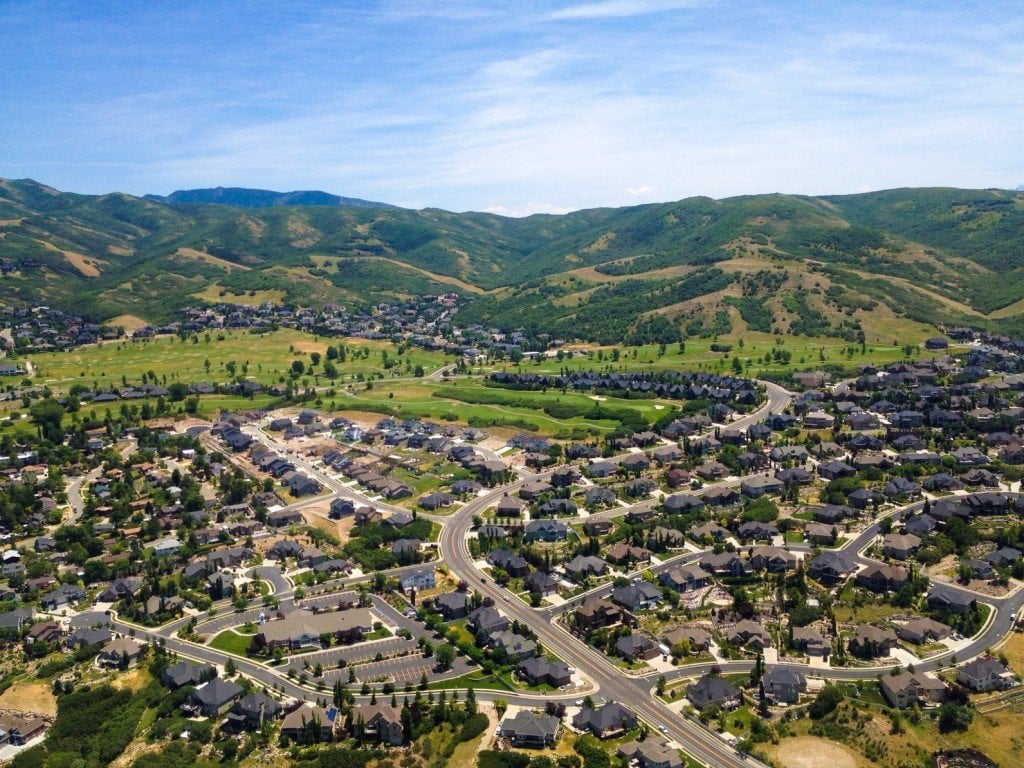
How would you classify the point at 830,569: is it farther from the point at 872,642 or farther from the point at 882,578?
the point at 872,642

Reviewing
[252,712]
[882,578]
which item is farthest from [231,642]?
[882,578]

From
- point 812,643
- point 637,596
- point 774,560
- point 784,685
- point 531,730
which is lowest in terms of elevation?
point 531,730

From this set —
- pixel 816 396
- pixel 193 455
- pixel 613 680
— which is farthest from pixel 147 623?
pixel 816 396

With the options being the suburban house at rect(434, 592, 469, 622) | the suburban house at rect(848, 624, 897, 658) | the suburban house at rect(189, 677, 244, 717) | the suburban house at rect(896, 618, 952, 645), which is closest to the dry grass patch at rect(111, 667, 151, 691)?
the suburban house at rect(189, 677, 244, 717)

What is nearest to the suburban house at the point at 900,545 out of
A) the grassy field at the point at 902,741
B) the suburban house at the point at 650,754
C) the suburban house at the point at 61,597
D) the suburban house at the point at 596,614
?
the grassy field at the point at 902,741

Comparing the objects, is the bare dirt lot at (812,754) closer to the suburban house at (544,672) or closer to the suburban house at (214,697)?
the suburban house at (544,672)

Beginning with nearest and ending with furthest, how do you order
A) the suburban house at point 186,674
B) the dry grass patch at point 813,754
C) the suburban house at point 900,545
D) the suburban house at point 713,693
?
the dry grass patch at point 813,754
the suburban house at point 713,693
the suburban house at point 186,674
the suburban house at point 900,545

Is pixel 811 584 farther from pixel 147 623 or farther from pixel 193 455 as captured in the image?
pixel 193 455
